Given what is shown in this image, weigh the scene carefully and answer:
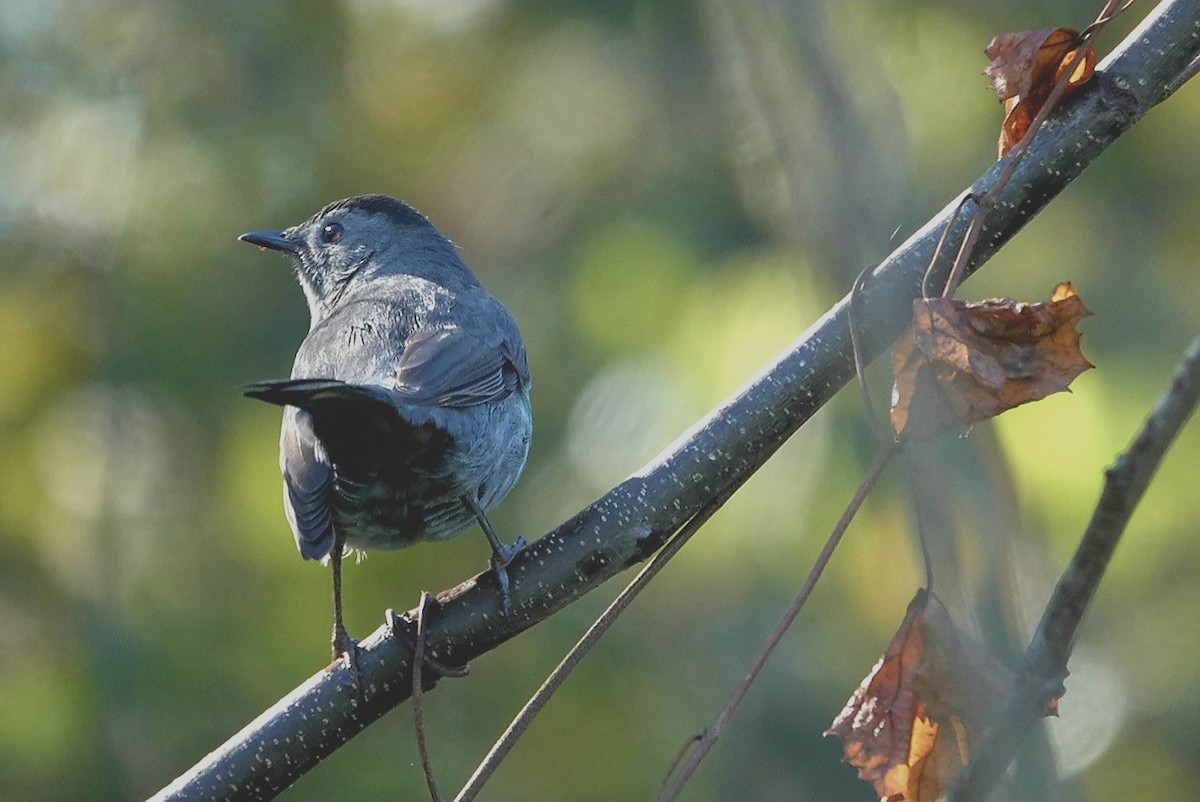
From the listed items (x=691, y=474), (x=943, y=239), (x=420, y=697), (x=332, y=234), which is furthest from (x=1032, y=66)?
(x=332, y=234)

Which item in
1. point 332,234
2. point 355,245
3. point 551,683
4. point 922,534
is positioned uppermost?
point 332,234

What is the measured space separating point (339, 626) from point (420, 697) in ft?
3.03

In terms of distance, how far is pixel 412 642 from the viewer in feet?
9.20

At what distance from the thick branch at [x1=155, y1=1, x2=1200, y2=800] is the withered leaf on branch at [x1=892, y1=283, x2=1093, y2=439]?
194 millimetres

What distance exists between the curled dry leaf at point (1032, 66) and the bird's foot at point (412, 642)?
1.48 meters

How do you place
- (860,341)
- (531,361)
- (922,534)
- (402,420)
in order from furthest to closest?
(531,361)
(402,420)
(860,341)
(922,534)

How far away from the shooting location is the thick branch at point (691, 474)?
2473 millimetres

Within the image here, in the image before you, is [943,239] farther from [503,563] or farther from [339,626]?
[339,626]

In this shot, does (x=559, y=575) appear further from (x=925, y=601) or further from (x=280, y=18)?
(x=280, y=18)

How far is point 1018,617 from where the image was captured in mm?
2287

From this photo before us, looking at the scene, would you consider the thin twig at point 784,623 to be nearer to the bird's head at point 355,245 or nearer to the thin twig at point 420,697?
the thin twig at point 420,697

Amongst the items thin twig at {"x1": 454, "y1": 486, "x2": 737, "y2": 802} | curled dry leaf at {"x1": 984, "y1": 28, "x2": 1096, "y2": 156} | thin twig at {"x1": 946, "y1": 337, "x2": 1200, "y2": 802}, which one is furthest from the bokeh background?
thin twig at {"x1": 946, "y1": 337, "x2": 1200, "y2": 802}

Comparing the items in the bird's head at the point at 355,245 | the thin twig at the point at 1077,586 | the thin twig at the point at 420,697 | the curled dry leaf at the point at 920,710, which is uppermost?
the bird's head at the point at 355,245

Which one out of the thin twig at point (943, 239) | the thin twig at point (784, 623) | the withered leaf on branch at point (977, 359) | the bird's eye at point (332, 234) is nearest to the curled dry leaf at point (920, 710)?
the thin twig at point (784, 623)
